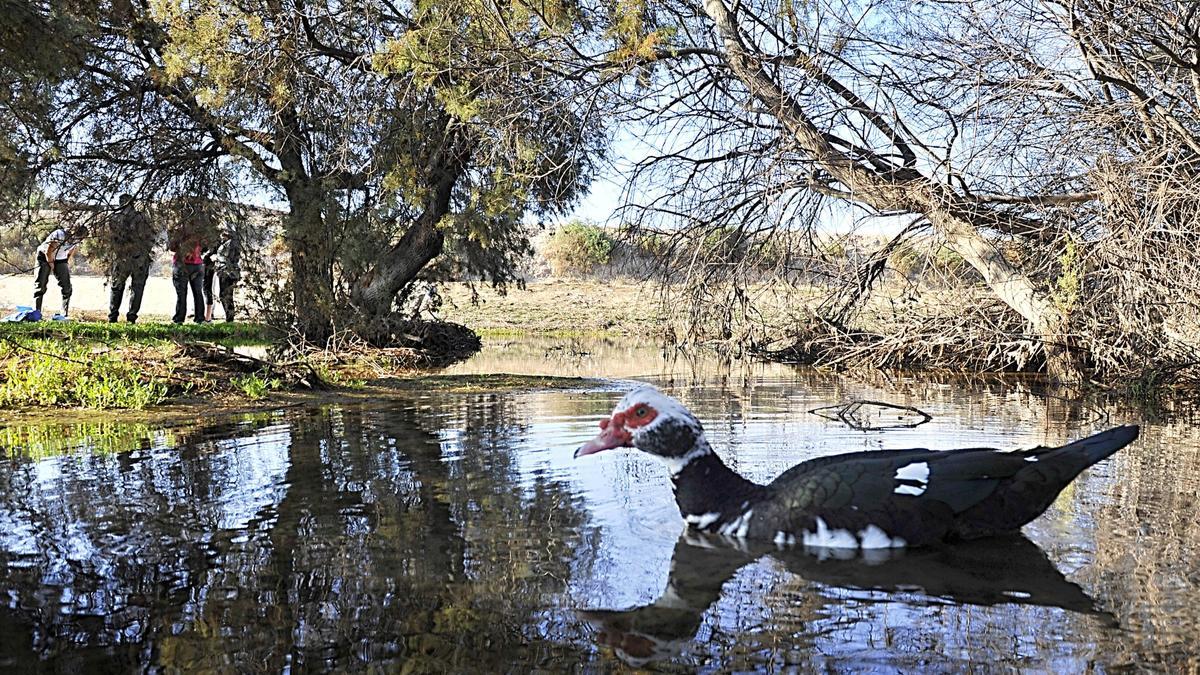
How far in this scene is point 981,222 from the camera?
1223 cm

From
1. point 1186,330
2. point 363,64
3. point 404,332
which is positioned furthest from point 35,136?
point 1186,330

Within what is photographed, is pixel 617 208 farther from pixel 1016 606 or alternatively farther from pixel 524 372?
pixel 1016 606

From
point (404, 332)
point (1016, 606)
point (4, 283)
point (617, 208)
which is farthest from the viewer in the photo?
point (4, 283)

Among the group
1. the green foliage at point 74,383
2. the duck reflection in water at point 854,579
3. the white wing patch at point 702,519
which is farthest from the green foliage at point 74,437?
the duck reflection in water at point 854,579

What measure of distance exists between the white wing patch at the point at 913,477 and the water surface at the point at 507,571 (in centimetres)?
28

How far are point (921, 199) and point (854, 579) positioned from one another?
7729 millimetres

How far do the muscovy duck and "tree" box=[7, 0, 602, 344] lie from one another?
8.08 metres

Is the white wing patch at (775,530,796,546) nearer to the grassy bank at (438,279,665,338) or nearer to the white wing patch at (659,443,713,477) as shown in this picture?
the white wing patch at (659,443,713,477)

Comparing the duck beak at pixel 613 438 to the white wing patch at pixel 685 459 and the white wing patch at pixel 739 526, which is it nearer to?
the white wing patch at pixel 685 459

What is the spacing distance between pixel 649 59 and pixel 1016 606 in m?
8.53

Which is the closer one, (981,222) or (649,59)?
(649,59)

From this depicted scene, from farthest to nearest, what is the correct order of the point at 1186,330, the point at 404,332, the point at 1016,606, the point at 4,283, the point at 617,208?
the point at 4,283 < the point at 404,332 < the point at 617,208 < the point at 1186,330 < the point at 1016,606

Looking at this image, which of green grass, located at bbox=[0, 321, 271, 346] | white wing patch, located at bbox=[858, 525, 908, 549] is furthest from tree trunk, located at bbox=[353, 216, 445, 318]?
white wing patch, located at bbox=[858, 525, 908, 549]

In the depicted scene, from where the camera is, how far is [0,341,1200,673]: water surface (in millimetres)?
3203
